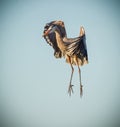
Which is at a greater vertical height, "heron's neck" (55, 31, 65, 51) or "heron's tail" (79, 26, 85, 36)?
"heron's tail" (79, 26, 85, 36)

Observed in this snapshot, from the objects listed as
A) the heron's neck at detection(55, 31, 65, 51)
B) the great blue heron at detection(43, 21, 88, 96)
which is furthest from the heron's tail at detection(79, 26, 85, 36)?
the heron's neck at detection(55, 31, 65, 51)

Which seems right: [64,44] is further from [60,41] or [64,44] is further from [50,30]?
[50,30]

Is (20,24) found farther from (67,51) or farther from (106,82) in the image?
(106,82)

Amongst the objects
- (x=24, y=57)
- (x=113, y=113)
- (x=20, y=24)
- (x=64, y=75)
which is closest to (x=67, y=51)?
(x=64, y=75)

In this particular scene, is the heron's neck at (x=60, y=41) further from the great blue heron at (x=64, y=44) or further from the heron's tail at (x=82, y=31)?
the heron's tail at (x=82, y=31)

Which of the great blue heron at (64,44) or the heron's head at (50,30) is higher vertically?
the heron's head at (50,30)

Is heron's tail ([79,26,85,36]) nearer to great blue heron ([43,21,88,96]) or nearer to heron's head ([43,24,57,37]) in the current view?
great blue heron ([43,21,88,96])

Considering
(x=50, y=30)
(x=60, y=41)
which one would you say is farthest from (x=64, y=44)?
(x=50, y=30)

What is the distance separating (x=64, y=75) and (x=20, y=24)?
30.1 inches

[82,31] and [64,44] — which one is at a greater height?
[82,31]

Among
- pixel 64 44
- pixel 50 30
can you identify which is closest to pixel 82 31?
pixel 64 44

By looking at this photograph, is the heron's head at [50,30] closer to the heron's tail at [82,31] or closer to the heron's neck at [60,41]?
the heron's neck at [60,41]

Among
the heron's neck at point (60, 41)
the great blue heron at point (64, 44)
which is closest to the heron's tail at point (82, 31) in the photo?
the great blue heron at point (64, 44)

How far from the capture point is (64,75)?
208 centimetres
